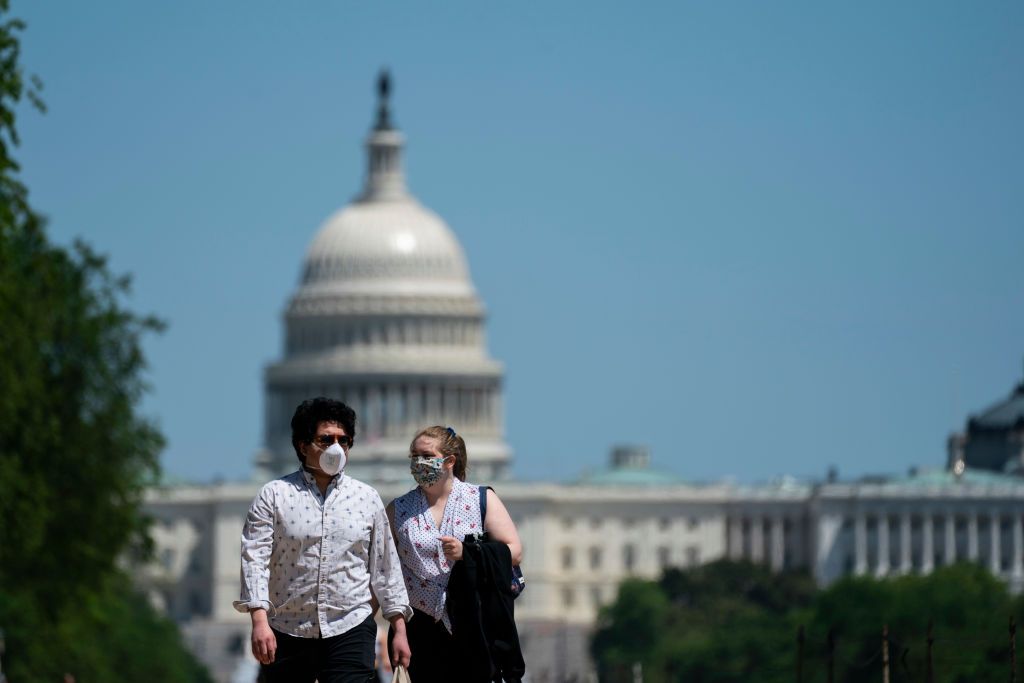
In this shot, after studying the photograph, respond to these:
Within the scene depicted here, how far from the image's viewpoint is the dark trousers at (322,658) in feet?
82.0

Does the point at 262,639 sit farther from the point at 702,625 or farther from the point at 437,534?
the point at 702,625

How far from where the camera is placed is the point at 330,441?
2498 cm

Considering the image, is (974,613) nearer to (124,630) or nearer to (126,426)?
(124,630)

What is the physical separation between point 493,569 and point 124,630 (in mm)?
89785

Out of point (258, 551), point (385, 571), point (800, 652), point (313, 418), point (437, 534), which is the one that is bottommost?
point (800, 652)

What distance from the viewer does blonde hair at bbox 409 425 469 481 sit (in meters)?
26.0

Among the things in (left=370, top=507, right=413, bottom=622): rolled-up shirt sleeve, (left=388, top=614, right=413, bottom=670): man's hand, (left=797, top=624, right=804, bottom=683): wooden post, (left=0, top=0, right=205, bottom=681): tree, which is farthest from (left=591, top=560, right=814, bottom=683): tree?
(left=388, top=614, right=413, bottom=670): man's hand

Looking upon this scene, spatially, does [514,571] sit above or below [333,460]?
below

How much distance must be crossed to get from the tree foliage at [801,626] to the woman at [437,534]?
17933 millimetres

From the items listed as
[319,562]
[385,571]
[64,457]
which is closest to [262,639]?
[319,562]

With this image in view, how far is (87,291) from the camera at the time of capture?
81000 mm

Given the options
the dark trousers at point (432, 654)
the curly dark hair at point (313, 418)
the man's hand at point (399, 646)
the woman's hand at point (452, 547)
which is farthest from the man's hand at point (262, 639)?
the woman's hand at point (452, 547)

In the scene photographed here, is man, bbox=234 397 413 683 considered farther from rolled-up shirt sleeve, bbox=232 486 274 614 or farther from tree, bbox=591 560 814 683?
tree, bbox=591 560 814 683

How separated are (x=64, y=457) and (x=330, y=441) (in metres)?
47.1
